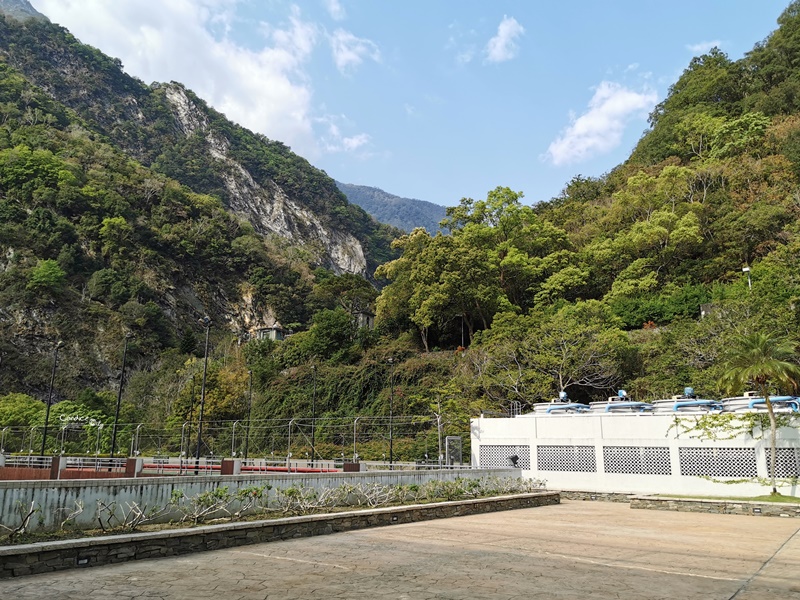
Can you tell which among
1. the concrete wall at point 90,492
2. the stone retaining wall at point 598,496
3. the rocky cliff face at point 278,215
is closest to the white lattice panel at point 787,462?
the stone retaining wall at point 598,496

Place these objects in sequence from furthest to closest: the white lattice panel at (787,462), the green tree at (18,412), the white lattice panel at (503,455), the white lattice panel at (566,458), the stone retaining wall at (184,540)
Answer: the green tree at (18,412)
the white lattice panel at (503,455)
the white lattice panel at (566,458)
the white lattice panel at (787,462)
the stone retaining wall at (184,540)

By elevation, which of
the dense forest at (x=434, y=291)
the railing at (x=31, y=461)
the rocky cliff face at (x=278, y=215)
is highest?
the rocky cliff face at (x=278, y=215)

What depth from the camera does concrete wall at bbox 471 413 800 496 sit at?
66.1 ft

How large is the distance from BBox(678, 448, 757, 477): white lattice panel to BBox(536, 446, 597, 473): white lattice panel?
366cm

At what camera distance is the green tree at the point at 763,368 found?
736 inches

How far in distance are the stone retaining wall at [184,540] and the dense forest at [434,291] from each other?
19842mm

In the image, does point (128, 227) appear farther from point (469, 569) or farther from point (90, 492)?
point (469, 569)

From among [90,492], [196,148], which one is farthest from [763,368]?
[196,148]

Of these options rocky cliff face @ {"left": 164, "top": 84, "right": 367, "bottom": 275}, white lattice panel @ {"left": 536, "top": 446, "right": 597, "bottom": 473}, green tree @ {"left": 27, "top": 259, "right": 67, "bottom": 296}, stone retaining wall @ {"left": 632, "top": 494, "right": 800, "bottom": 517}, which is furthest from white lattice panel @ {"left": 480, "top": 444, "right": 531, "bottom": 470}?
rocky cliff face @ {"left": 164, "top": 84, "right": 367, "bottom": 275}

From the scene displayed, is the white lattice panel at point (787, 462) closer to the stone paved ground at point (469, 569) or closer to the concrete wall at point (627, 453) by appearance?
the concrete wall at point (627, 453)

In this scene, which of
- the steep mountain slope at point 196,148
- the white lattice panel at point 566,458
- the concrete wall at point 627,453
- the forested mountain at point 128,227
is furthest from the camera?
the steep mountain slope at point 196,148

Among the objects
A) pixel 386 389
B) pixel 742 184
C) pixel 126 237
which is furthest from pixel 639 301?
pixel 126 237

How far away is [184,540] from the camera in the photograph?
935cm

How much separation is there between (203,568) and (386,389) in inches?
1561
